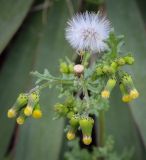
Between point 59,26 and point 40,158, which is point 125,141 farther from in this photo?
point 59,26

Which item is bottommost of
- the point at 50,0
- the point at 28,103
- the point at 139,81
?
the point at 28,103

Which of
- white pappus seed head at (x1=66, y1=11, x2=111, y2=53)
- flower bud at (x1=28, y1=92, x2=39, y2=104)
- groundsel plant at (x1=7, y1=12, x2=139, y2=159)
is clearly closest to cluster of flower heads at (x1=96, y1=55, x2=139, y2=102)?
groundsel plant at (x1=7, y1=12, x2=139, y2=159)

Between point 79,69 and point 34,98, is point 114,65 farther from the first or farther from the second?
point 34,98

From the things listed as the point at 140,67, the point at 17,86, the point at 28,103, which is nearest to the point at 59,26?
the point at 17,86

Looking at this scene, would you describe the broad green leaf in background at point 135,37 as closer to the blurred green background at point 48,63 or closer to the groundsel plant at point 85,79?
the blurred green background at point 48,63

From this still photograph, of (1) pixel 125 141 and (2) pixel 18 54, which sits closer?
(1) pixel 125 141

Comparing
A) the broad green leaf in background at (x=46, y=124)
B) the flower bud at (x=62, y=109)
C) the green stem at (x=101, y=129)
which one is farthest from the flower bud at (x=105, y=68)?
the broad green leaf in background at (x=46, y=124)

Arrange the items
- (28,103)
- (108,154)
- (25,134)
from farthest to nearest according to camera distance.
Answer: (25,134) → (108,154) → (28,103)
